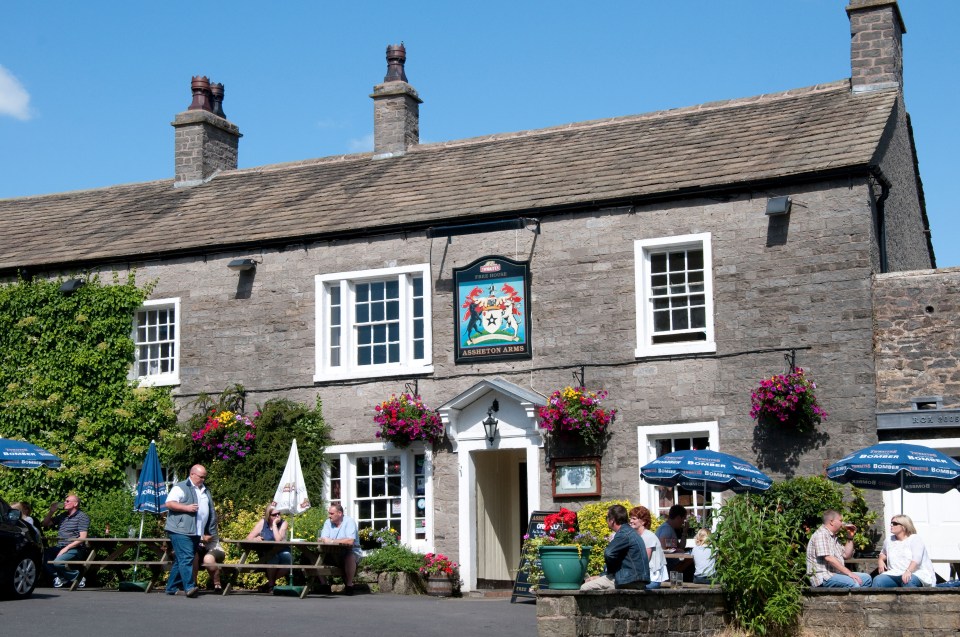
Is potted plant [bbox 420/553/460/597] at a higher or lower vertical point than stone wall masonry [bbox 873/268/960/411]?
lower

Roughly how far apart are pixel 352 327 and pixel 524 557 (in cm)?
513

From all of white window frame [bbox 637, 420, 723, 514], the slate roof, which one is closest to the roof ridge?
the slate roof

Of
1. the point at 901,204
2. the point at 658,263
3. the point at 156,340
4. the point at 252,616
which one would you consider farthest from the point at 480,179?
the point at 252,616

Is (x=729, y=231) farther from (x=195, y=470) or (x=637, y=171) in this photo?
(x=195, y=470)

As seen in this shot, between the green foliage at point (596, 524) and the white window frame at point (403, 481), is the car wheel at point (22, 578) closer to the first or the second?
the white window frame at point (403, 481)

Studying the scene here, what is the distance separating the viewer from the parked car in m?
16.5

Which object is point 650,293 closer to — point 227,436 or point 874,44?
point 874,44

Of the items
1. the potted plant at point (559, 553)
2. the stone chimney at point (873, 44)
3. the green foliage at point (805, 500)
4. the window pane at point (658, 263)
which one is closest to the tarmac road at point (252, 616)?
the potted plant at point (559, 553)

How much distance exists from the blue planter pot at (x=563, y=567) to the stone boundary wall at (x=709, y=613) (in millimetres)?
627

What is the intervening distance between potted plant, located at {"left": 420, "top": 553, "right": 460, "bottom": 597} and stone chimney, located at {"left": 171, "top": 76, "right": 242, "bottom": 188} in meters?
9.97

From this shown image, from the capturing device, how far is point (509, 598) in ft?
66.5

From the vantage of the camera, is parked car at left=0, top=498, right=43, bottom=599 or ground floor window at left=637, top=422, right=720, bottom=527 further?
ground floor window at left=637, top=422, right=720, bottom=527

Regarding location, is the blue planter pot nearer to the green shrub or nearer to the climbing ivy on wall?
the green shrub

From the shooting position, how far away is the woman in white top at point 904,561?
48.4 feet
